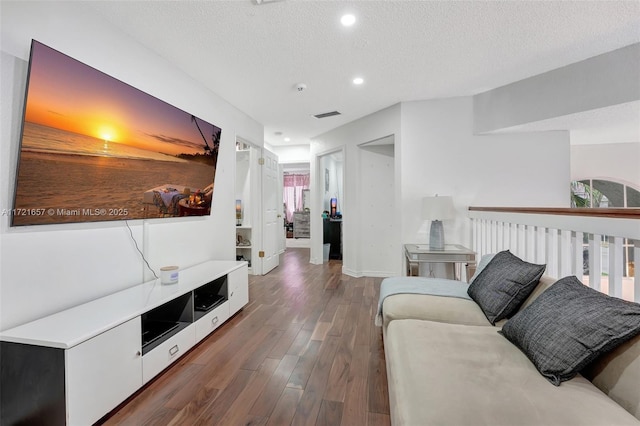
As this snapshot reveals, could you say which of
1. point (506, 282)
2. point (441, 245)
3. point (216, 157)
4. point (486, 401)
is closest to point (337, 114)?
point (216, 157)

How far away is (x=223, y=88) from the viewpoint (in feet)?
10.1

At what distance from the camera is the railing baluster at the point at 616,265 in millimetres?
1349

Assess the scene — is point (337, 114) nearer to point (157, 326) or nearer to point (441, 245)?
point (441, 245)

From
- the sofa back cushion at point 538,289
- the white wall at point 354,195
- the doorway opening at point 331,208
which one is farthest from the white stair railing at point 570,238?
the doorway opening at point 331,208

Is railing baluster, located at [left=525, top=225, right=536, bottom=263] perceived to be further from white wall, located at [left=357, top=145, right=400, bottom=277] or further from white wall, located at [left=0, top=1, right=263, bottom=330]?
white wall, located at [left=0, top=1, right=263, bottom=330]

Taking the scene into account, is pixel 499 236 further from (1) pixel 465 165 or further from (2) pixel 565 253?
(1) pixel 465 165

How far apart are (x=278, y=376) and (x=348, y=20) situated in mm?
2503

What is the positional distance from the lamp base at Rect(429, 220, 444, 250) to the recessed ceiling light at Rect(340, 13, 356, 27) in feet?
7.40

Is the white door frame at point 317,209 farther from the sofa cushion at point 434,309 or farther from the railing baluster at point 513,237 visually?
the sofa cushion at point 434,309

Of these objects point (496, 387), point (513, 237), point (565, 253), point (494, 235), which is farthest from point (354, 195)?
point (496, 387)

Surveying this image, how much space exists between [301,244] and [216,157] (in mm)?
5281

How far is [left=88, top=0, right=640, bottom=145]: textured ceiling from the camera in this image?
187 centimetres

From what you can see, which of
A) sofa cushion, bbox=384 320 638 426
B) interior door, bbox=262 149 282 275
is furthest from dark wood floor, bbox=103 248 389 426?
interior door, bbox=262 149 282 275

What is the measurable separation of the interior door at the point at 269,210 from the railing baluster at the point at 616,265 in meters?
3.91
